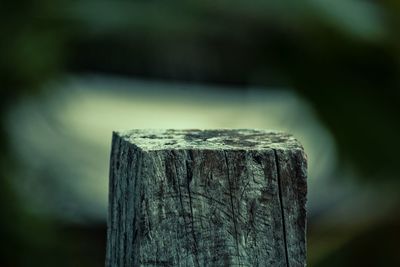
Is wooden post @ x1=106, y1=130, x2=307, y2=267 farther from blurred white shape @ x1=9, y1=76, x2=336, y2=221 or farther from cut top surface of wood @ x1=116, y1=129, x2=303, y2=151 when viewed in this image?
blurred white shape @ x1=9, y1=76, x2=336, y2=221

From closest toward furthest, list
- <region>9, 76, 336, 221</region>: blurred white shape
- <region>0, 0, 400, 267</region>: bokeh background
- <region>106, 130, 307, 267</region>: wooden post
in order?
<region>106, 130, 307, 267</region>: wooden post < <region>0, 0, 400, 267</region>: bokeh background < <region>9, 76, 336, 221</region>: blurred white shape

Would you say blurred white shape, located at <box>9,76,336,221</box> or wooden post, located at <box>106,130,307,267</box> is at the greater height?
blurred white shape, located at <box>9,76,336,221</box>

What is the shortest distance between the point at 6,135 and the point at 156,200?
11.8 feet

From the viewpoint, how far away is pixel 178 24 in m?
4.93

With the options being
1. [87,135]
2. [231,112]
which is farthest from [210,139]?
[231,112]

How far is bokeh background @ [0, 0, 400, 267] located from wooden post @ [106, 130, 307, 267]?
319 centimetres

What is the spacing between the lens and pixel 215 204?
122cm

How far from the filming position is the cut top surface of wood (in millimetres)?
1264

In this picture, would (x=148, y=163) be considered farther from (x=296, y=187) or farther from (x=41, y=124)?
(x=41, y=124)

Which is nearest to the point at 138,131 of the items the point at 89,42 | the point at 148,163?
the point at 148,163

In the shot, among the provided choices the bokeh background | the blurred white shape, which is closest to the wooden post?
the bokeh background

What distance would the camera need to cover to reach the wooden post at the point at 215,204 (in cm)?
121

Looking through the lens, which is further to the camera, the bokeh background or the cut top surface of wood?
the bokeh background

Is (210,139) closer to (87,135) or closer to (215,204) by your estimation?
(215,204)
